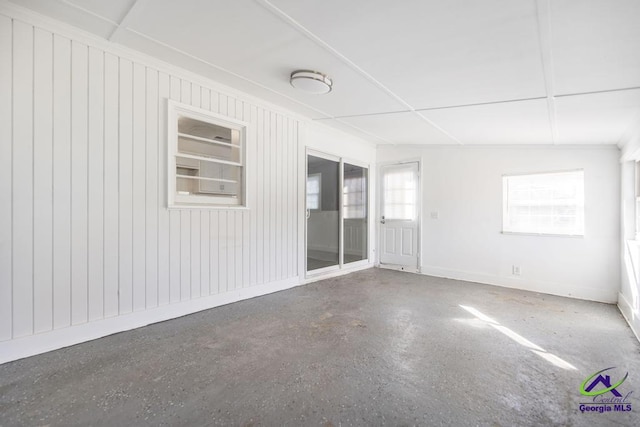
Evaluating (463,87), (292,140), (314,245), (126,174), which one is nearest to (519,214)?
(463,87)

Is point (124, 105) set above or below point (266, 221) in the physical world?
above

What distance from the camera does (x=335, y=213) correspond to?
5191 millimetres

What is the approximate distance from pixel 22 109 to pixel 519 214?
19.4 feet

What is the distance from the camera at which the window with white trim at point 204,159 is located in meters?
3.07

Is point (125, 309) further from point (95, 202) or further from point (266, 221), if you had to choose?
point (266, 221)

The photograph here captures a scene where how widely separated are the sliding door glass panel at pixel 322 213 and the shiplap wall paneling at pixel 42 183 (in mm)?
3047

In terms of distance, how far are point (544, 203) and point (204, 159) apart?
4791 mm

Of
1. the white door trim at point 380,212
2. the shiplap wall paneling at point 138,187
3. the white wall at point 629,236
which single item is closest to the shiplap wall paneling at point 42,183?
the shiplap wall paneling at point 138,187

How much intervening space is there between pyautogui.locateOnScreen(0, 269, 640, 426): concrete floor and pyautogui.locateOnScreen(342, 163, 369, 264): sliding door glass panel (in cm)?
214

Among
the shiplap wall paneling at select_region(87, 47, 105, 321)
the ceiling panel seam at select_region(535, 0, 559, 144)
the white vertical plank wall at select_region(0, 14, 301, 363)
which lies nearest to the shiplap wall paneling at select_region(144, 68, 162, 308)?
the white vertical plank wall at select_region(0, 14, 301, 363)

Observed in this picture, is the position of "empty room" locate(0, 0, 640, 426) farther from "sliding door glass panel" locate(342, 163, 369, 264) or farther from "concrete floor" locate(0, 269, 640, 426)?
"sliding door glass panel" locate(342, 163, 369, 264)

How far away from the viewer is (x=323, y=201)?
16.4 ft

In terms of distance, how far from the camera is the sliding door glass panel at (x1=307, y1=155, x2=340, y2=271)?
15.6 ft

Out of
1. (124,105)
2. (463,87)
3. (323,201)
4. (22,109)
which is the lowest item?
(323,201)
